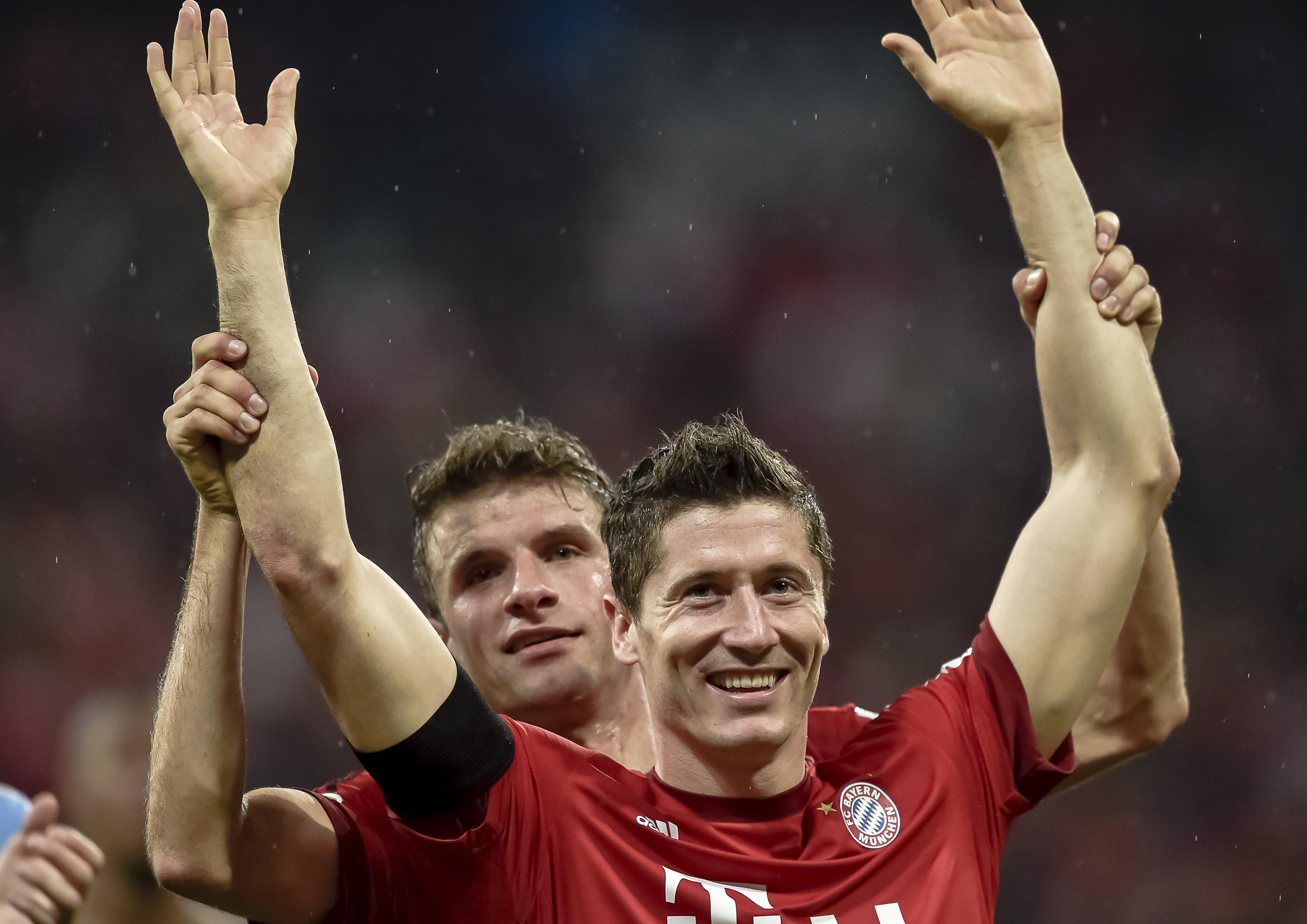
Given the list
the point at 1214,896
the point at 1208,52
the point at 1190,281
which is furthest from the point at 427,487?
the point at 1208,52

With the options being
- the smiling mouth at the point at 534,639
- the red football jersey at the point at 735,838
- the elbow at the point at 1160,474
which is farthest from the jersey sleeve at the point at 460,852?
the elbow at the point at 1160,474

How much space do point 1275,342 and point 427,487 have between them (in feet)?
17.9

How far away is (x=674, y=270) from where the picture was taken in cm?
776

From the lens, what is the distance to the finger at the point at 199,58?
2500 millimetres

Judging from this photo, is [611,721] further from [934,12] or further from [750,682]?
→ [934,12]

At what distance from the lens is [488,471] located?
377cm

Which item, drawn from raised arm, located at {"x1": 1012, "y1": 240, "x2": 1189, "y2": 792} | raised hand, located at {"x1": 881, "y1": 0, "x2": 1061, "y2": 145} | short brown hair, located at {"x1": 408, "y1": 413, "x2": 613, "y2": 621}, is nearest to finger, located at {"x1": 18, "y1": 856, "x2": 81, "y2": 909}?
short brown hair, located at {"x1": 408, "y1": 413, "x2": 613, "y2": 621}

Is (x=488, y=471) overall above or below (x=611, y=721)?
above

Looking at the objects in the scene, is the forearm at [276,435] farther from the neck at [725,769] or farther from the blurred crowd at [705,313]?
the blurred crowd at [705,313]

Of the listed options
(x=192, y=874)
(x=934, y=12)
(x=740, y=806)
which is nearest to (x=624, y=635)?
(x=740, y=806)

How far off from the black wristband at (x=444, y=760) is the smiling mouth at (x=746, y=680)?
1.52 feet

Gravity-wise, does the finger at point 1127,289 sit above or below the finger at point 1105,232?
below

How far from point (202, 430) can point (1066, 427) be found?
1.73 metres

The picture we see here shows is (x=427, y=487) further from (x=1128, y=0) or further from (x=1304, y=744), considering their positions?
(x=1128, y=0)
